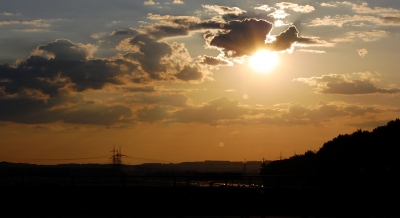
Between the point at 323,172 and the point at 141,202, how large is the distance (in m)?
24.0

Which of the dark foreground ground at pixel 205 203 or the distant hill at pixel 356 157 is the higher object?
the distant hill at pixel 356 157

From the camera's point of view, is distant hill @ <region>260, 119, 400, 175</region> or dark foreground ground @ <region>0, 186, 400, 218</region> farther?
distant hill @ <region>260, 119, 400, 175</region>

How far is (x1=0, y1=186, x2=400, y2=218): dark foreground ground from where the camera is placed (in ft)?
85.4

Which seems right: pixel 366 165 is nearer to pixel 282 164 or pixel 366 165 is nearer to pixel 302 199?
pixel 302 199

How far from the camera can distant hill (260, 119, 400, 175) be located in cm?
4059

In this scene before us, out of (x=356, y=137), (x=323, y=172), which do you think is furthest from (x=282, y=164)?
(x=323, y=172)

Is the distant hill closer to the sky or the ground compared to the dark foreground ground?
closer to the sky

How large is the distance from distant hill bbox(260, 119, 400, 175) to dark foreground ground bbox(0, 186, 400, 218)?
1073 cm

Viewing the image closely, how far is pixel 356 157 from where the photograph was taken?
45656 mm

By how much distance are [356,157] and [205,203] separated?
1973 centimetres

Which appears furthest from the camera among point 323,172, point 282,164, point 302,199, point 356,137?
point 282,164

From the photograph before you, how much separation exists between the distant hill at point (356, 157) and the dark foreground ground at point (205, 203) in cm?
1073

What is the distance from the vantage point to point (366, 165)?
1651 inches

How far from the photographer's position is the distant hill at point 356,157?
40.6m
